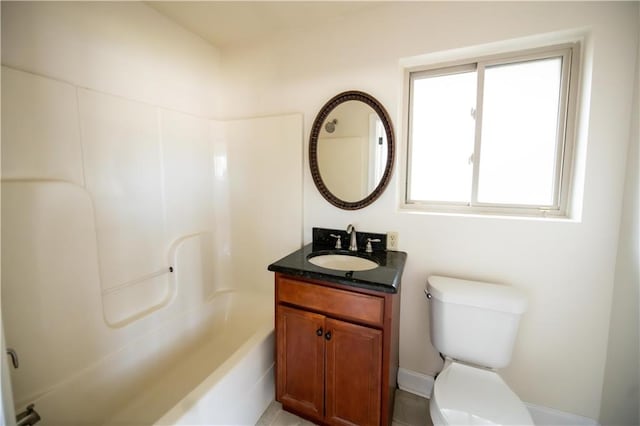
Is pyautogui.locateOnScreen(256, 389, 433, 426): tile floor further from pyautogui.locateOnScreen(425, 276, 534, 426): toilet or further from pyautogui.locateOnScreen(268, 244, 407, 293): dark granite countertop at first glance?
pyautogui.locateOnScreen(268, 244, 407, 293): dark granite countertop

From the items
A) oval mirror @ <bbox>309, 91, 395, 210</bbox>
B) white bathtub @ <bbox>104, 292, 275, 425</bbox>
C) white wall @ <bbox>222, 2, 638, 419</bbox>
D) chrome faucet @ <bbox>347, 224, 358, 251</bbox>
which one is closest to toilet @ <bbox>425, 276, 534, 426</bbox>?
white wall @ <bbox>222, 2, 638, 419</bbox>

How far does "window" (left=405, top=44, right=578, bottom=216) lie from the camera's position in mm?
1459

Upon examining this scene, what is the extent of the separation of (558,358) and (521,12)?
72.2 inches

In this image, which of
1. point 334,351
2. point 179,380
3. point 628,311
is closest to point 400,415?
point 334,351

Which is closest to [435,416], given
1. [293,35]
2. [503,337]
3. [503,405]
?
[503,405]

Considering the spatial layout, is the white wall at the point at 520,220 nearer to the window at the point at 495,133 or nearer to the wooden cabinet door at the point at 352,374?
the window at the point at 495,133

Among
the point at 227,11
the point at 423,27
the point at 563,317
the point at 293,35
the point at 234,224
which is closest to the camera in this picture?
the point at 563,317

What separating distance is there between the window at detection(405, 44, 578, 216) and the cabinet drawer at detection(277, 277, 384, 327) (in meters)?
0.85

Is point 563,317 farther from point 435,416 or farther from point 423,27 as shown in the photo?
point 423,27

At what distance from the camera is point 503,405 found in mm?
1099

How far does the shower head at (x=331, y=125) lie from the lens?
1790 mm

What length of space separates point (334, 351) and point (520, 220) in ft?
3.98

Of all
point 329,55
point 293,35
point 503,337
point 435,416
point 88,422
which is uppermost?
point 293,35

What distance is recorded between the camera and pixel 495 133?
1568 millimetres
